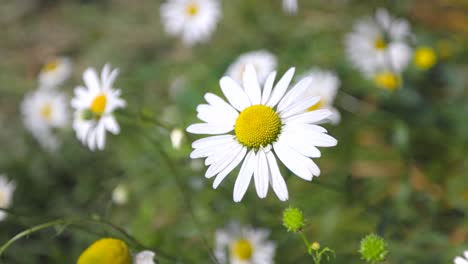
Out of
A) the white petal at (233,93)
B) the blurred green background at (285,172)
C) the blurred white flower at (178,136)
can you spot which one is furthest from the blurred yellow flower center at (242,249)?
the white petal at (233,93)

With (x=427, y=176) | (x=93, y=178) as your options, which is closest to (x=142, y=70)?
(x=93, y=178)

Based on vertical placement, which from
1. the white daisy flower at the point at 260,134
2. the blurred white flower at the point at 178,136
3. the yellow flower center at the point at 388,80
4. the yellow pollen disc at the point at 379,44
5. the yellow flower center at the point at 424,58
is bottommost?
the white daisy flower at the point at 260,134

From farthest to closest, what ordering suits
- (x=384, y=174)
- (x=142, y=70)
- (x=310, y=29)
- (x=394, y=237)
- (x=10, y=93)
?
(x=10, y=93)
(x=142, y=70)
(x=310, y=29)
(x=384, y=174)
(x=394, y=237)

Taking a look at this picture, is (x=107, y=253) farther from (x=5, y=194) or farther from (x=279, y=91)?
(x=5, y=194)

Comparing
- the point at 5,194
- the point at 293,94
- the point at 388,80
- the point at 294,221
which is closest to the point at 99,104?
the point at 293,94

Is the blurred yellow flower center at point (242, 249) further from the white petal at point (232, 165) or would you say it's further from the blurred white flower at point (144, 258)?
the white petal at point (232, 165)

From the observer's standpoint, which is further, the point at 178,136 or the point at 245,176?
the point at 178,136

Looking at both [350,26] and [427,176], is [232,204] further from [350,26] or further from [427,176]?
[350,26]
